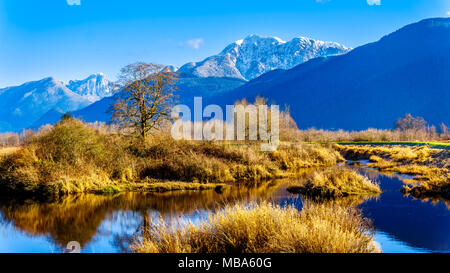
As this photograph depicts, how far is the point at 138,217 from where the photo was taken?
13.4 metres

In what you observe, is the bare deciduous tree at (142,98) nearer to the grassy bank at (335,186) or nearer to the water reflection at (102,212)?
the water reflection at (102,212)

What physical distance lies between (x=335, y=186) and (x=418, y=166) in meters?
12.2

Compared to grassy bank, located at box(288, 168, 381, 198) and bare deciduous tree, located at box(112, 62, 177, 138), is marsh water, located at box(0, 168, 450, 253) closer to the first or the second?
grassy bank, located at box(288, 168, 381, 198)

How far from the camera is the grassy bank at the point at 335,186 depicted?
1691 centimetres

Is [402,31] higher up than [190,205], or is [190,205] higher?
[402,31]

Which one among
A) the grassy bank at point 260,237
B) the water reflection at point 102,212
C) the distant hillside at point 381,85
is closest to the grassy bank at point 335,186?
the water reflection at point 102,212

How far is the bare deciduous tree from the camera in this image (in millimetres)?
24875

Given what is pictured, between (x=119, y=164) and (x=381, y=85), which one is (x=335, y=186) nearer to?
(x=119, y=164)

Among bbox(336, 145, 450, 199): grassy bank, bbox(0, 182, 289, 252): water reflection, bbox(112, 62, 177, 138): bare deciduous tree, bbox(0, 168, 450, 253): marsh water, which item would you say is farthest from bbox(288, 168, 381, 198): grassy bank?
bbox(112, 62, 177, 138): bare deciduous tree

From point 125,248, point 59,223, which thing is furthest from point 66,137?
point 125,248

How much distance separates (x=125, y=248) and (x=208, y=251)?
12.0ft

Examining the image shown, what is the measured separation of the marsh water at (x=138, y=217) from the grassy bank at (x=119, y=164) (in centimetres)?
149

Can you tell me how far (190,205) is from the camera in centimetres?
1524

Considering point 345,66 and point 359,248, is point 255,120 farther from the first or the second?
point 345,66
